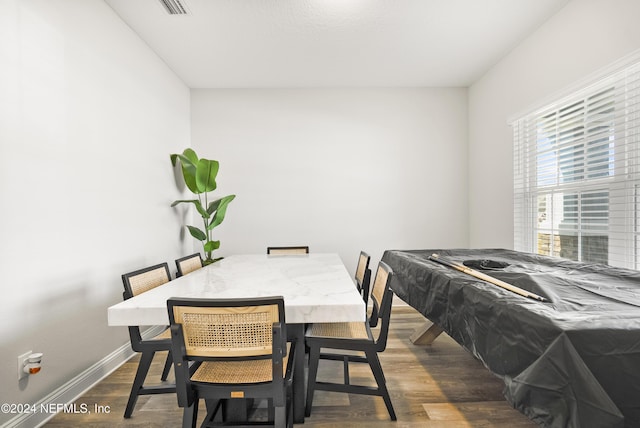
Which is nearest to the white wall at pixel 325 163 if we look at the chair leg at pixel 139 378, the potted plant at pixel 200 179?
the potted plant at pixel 200 179

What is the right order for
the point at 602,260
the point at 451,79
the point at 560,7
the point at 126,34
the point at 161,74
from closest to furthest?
1. the point at 602,260
2. the point at 560,7
3. the point at 126,34
4. the point at 161,74
5. the point at 451,79

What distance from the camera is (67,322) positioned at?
197cm

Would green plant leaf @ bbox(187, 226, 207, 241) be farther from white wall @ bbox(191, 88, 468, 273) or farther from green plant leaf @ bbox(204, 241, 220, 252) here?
white wall @ bbox(191, 88, 468, 273)

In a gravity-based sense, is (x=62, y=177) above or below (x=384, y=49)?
below

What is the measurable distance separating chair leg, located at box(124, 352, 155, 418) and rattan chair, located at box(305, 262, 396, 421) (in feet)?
2.99

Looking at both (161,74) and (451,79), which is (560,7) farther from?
(161,74)

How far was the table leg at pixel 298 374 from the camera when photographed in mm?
1498

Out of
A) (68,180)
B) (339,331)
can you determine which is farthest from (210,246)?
(339,331)

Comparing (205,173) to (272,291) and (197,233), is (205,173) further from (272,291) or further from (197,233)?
(272,291)

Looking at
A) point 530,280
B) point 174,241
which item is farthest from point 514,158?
point 174,241

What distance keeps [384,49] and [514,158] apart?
172 cm

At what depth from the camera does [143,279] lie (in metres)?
1.77

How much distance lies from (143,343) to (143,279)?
0.35 m

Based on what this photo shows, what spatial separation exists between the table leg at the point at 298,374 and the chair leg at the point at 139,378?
828mm
